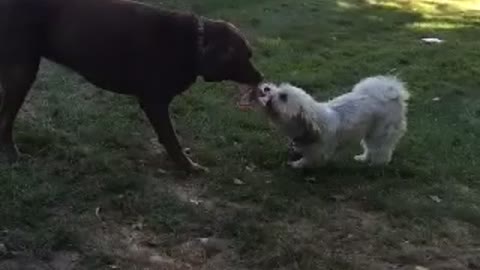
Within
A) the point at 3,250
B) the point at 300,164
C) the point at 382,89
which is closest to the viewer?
the point at 3,250

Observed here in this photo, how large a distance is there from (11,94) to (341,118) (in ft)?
7.83

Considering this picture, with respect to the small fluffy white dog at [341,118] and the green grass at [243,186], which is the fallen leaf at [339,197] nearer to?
the green grass at [243,186]

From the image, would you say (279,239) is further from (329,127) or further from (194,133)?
(194,133)

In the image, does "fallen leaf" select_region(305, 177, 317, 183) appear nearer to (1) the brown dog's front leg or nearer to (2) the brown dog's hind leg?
(1) the brown dog's front leg

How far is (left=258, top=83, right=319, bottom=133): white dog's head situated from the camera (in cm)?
587

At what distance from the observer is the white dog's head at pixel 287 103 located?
231 inches

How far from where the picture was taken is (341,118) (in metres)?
6.11

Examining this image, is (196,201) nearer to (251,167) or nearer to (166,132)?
(166,132)

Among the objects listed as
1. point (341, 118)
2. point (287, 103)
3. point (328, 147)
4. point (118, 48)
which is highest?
point (118, 48)

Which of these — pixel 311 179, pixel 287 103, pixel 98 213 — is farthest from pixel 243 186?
pixel 98 213

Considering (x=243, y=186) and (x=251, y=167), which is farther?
(x=251, y=167)

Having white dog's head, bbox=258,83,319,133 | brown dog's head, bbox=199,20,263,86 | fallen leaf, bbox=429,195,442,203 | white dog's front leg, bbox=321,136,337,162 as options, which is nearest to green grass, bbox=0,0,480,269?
fallen leaf, bbox=429,195,442,203

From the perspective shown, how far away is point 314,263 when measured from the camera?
4625mm

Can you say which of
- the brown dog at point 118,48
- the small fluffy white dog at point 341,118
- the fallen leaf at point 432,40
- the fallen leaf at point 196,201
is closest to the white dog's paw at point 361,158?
the small fluffy white dog at point 341,118
